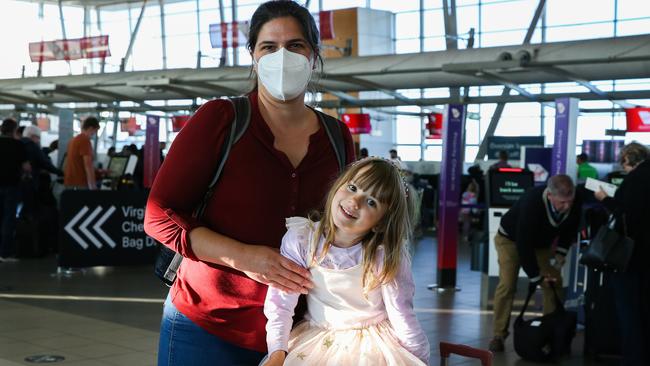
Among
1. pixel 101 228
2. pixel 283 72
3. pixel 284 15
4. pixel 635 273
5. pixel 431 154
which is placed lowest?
pixel 101 228

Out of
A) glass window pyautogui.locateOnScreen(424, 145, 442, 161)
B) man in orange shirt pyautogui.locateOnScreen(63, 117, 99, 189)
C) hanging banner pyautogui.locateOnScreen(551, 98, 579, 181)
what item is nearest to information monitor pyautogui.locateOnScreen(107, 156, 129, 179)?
man in orange shirt pyautogui.locateOnScreen(63, 117, 99, 189)

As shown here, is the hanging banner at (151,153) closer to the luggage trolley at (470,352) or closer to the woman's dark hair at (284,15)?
the woman's dark hair at (284,15)

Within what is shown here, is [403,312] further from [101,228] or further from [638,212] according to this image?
[101,228]

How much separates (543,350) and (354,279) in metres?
5.11

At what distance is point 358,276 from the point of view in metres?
2.14

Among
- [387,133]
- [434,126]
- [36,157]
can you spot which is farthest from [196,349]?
[387,133]

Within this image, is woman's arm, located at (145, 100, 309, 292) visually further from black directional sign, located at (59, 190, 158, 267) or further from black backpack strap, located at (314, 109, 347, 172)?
black directional sign, located at (59, 190, 158, 267)

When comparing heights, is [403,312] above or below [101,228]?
above

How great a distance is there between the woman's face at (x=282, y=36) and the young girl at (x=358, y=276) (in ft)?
1.07

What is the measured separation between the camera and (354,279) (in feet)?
7.02

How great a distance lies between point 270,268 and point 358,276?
25cm

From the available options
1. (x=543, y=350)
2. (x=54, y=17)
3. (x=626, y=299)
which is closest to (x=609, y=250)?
(x=626, y=299)

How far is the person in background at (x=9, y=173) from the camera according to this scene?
37.9ft

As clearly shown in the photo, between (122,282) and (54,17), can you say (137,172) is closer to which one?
(122,282)
